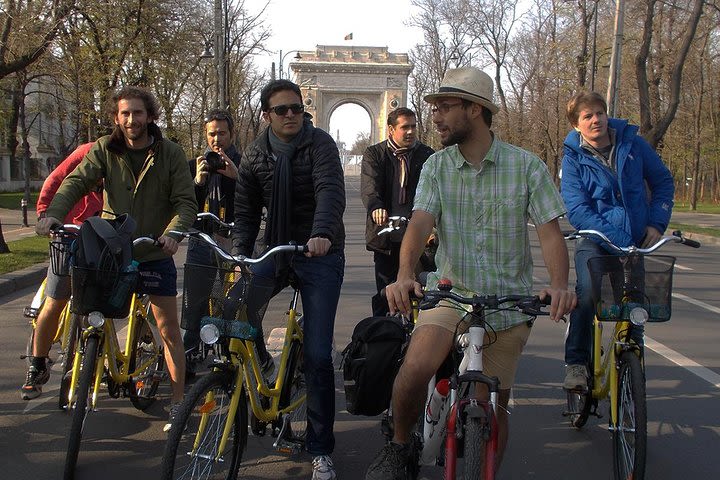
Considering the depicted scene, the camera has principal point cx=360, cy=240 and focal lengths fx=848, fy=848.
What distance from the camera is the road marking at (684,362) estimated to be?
6.76m

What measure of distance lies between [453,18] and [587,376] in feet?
155

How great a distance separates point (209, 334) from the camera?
3697 millimetres

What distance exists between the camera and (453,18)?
49906 millimetres

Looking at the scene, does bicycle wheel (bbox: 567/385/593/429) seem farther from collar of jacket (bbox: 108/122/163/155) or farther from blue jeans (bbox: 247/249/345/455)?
collar of jacket (bbox: 108/122/163/155)

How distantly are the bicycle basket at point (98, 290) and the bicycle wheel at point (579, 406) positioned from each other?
270 centimetres

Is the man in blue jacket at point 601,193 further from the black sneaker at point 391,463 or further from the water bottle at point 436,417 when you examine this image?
the black sneaker at point 391,463

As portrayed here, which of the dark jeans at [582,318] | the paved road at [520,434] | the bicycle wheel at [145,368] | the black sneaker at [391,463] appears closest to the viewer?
the black sneaker at [391,463]

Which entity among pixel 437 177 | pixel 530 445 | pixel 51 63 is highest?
pixel 51 63

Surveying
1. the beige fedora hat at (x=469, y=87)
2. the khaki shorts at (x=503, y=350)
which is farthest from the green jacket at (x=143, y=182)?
the khaki shorts at (x=503, y=350)

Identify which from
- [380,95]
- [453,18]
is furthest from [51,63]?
[380,95]

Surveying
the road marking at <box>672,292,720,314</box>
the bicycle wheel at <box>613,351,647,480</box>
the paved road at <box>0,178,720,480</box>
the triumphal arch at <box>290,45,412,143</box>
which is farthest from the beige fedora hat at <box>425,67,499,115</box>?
the triumphal arch at <box>290,45,412,143</box>

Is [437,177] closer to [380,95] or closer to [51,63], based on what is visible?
[51,63]

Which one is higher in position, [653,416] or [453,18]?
[453,18]

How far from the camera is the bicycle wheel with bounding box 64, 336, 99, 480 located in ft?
13.4
